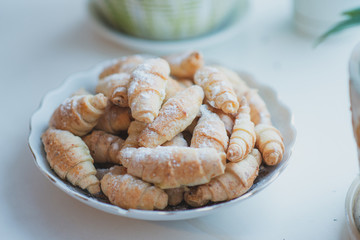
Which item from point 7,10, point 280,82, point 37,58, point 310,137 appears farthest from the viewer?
point 7,10

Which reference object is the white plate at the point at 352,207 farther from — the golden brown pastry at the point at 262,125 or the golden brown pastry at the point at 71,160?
the golden brown pastry at the point at 71,160

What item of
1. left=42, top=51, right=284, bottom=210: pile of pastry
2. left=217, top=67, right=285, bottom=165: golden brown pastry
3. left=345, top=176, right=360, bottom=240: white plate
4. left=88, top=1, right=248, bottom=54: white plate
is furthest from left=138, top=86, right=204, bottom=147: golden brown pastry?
left=88, top=1, right=248, bottom=54: white plate

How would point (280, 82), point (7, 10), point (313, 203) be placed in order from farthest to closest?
point (7, 10)
point (280, 82)
point (313, 203)

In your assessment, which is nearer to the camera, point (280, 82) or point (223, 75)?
point (223, 75)

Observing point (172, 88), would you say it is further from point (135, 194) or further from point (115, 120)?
point (135, 194)

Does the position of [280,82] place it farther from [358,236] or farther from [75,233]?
[75,233]

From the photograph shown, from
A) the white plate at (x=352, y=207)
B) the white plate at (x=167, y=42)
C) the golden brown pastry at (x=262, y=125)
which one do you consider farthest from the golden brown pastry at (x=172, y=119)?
the white plate at (x=167, y=42)

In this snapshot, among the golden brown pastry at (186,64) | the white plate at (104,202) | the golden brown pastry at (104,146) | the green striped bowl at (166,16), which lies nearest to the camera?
the white plate at (104,202)

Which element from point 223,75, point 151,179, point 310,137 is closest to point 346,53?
point 310,137
